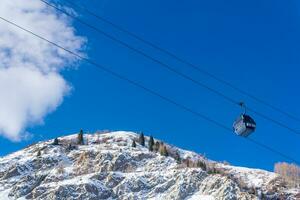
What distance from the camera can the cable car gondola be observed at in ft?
90.4

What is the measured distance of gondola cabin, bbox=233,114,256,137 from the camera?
27.6 meters

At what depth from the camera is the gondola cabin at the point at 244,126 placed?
2758 centimetres

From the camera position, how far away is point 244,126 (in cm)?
2759

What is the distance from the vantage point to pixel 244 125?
1086 inches

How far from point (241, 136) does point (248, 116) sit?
94 centimetres

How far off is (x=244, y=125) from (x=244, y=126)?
1.7 inches

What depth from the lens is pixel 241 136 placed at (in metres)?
28.0

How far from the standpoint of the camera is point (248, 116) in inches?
1109

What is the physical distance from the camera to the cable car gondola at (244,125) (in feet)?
90.4
